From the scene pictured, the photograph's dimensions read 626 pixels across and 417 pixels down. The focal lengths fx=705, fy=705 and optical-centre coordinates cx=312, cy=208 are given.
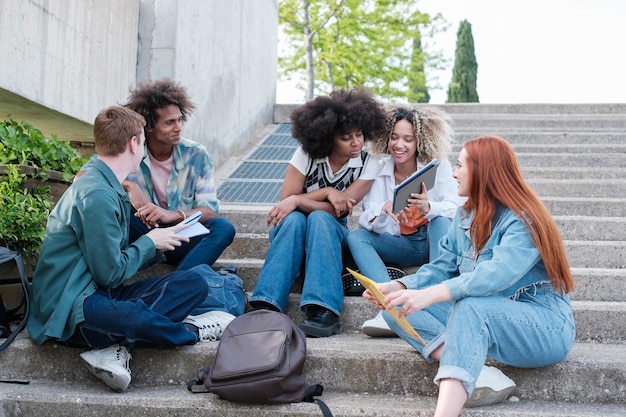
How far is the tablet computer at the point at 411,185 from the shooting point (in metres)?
3.16

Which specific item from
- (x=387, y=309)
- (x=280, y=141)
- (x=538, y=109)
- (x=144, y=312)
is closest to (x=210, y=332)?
(x=144, y=312)

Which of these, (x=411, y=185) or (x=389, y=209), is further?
(x=389, y=209)

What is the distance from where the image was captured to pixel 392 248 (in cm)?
344

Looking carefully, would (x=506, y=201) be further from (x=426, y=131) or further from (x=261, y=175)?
(x=261, y=175)

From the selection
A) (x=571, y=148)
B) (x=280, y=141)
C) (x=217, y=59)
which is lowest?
(x=280, y=141)

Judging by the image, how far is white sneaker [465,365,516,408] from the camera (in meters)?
2.41

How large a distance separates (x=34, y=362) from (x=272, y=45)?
549cm

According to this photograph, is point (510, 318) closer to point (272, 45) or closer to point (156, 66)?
point (156, 66)

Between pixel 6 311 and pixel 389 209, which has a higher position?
pixel 389 209

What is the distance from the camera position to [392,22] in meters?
16.4

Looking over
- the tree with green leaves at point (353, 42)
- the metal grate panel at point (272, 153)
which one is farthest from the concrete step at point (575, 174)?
the tree with green leaves at point (353, 42)

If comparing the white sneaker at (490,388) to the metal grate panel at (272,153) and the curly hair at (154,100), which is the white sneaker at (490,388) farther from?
the metal grate panel at (272,153)

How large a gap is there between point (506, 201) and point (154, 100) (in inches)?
77.1

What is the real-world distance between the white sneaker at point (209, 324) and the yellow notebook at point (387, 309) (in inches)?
29.7
